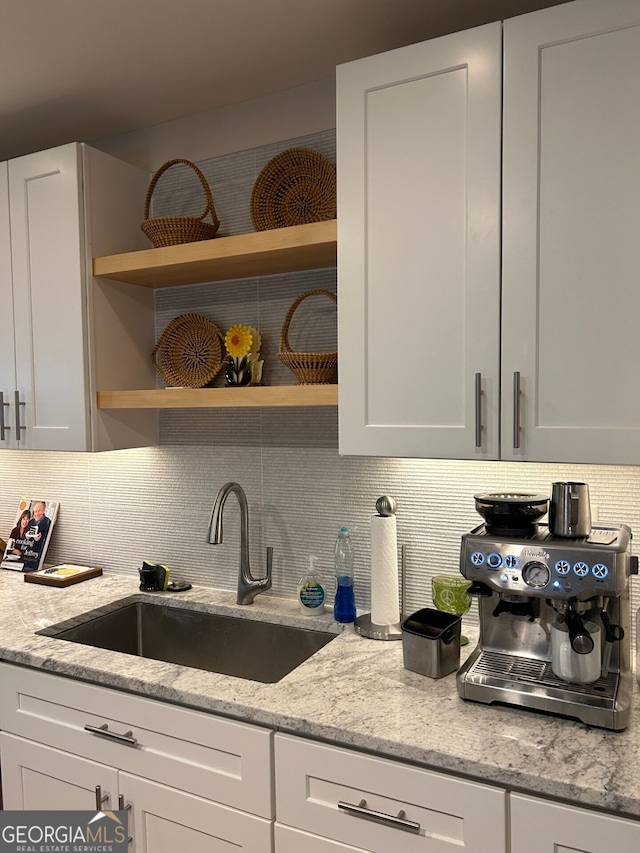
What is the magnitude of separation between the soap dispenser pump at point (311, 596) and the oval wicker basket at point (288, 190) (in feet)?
3.63

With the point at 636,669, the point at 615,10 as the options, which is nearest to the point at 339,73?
the point at 615,10

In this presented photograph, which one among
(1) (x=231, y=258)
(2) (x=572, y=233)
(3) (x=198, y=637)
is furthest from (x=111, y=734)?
(2) (x=572, y=233)

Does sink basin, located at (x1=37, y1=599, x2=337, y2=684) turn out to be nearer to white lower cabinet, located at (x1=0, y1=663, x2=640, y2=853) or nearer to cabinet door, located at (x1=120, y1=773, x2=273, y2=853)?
white lower cabinet, located at (x1=0, y1=663, x2=640, y2=853)

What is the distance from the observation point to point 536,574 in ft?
4.53

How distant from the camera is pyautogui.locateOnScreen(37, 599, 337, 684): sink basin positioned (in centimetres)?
203

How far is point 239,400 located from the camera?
1969 millimetres

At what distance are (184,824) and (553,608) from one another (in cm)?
101

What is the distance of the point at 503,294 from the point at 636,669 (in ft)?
3.09

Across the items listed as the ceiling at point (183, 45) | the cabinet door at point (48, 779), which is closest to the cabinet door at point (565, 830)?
the cabinet door at point (48, 779)

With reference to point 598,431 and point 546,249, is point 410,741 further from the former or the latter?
point 546,249

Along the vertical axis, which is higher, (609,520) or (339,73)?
(339,73)

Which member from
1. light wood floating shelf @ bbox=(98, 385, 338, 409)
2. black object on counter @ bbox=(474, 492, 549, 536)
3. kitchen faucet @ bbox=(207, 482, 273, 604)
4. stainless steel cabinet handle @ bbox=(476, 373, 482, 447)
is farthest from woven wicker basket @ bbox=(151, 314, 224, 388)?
black object on counter @ bbox=(474, 492, 549, 536)

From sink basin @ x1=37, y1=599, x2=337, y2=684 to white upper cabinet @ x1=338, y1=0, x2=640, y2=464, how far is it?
73cm

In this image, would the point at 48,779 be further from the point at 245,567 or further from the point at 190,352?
the point at 190,352
